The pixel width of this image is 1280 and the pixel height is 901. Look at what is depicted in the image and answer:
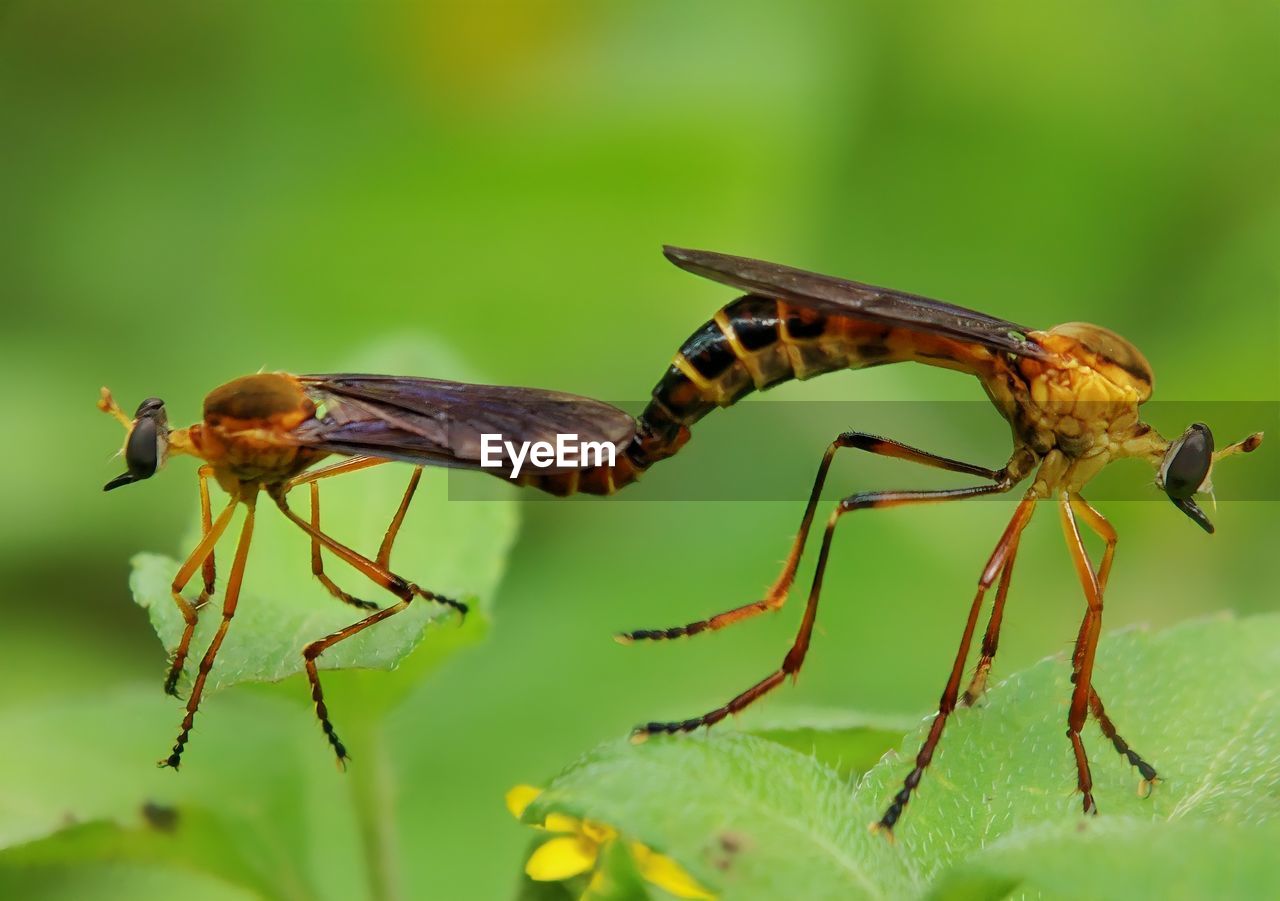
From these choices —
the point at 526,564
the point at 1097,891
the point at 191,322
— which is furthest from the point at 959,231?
the point at 1097,891

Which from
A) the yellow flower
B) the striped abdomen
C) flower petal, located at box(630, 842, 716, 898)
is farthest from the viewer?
the striped abdomen

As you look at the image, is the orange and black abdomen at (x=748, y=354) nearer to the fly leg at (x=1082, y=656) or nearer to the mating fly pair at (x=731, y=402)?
the mating fly pair at (x=731, y=402)

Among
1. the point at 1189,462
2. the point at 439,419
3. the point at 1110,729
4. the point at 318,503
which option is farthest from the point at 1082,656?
the point at 318,503

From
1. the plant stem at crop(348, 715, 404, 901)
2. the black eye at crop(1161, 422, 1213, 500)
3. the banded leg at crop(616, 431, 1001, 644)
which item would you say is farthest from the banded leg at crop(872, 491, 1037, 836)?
the plant stem at crop(348, 715, 404, 901)

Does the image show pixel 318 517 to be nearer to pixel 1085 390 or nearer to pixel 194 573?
pixel 194 573

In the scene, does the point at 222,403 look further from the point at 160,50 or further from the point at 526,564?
the point at 160,50

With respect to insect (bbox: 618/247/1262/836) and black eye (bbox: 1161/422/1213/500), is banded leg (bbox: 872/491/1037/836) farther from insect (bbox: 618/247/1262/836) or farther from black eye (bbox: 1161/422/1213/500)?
black eye (bbox: 1161/422/1213/500)

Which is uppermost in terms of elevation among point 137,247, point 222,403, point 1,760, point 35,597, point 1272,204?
point 1272,204
